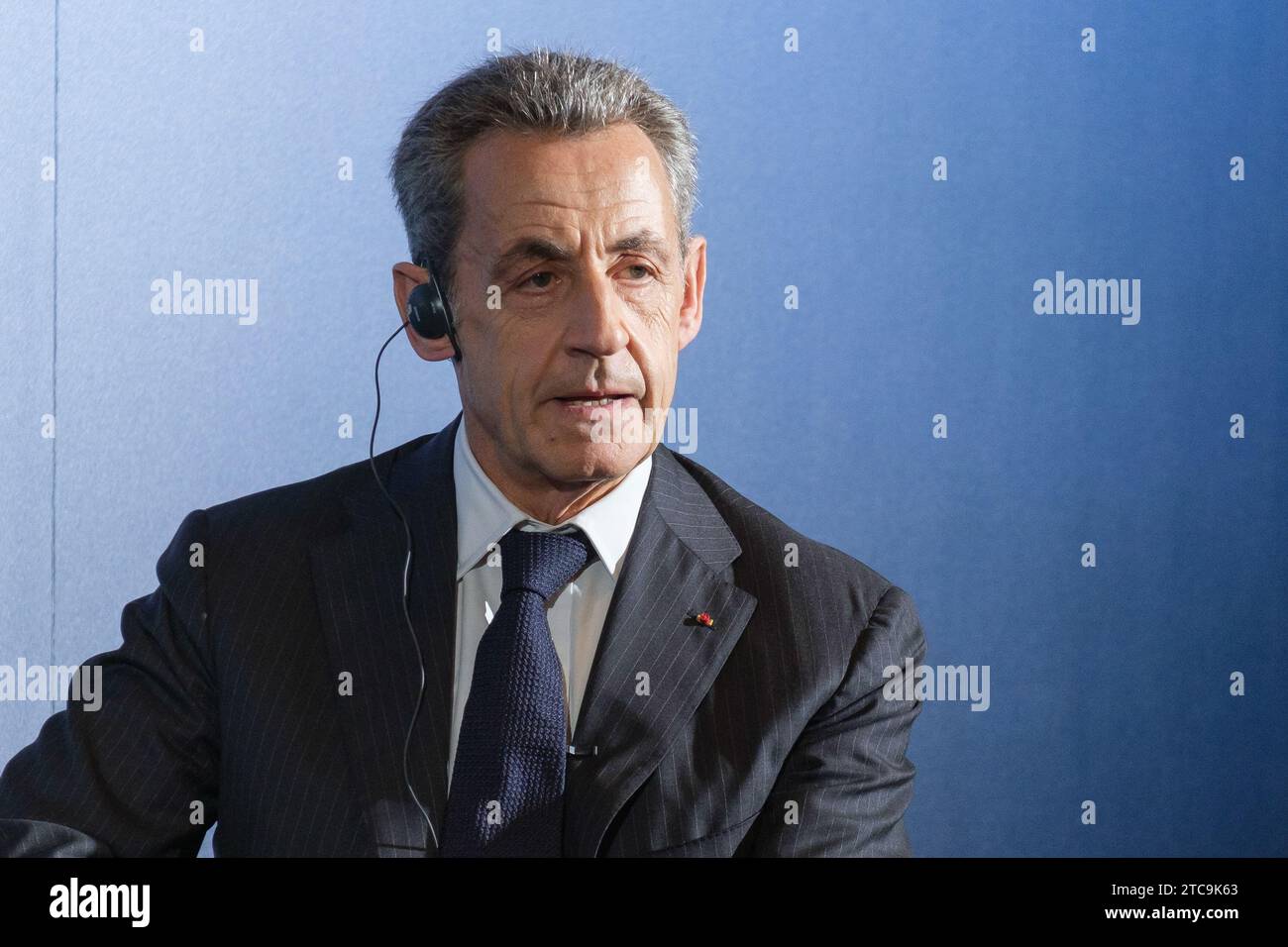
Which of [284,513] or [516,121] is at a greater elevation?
[516,121]

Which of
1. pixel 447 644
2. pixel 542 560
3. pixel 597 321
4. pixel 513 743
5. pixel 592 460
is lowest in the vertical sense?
pixel 513 743

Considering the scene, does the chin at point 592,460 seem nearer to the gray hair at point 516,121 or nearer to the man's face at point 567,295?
the man's face at point 567,295

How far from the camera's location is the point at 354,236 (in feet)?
7.64

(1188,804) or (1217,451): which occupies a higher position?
(1217,451)

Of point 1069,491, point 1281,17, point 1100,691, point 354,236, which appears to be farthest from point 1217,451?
point 354,236

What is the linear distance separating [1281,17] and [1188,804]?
1325 millimetres

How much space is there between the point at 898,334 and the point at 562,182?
743 millimetres

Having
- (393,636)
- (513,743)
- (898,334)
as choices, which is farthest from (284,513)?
(898,334)

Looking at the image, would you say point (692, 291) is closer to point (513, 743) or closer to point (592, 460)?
point (592, 460)

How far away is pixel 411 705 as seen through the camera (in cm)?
167

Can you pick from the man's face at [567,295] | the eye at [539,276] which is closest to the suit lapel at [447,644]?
the man's face at [567,295]

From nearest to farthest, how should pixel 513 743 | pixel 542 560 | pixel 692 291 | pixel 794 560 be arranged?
1. pixel 513 743
2. pixel 542 560
3. pixel 794 560
4. pixel 692 291
